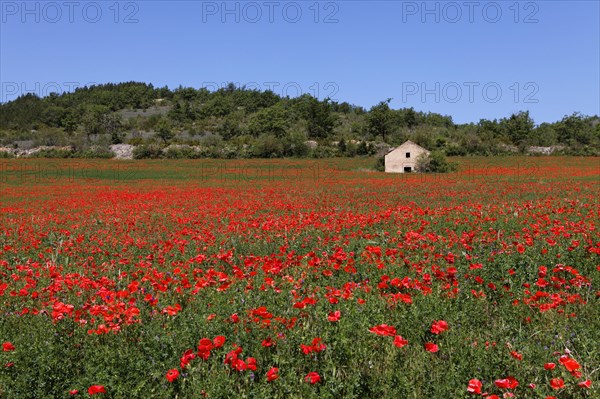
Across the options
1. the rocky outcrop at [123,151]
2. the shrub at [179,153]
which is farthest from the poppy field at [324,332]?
the rocky outcrop at [123,151]

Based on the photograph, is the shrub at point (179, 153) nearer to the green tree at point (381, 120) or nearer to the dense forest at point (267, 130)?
the dense forest at point (267, 130)

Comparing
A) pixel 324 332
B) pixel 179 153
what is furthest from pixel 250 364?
pixel 179 153

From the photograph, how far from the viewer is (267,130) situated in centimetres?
13788

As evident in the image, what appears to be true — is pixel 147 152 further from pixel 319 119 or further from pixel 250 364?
pixel 250 364

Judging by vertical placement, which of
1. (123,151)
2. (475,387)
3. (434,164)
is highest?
(123,151)

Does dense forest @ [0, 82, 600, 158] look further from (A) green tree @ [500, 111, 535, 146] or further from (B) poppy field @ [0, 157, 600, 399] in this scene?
(B) poppy field @ [0, 157, 600, 399]

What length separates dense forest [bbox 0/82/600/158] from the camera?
3787 inches

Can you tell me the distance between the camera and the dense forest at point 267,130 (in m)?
96.2

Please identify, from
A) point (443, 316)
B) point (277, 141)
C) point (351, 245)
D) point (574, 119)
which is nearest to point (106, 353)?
point (443, 316)

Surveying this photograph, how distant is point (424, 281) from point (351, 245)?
10.2 feet

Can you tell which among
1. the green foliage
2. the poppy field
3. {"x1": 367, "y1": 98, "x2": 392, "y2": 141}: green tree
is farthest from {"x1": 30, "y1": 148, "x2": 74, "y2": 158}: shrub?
the poppy field

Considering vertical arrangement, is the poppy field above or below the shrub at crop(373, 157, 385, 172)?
below

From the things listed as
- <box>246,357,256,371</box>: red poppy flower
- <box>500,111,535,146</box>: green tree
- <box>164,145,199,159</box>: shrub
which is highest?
<box>500,111,535,146</box>: green tree

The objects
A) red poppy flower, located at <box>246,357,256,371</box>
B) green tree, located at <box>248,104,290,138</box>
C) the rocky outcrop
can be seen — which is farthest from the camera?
green tree, located at <box>248,104,290,138</box>
